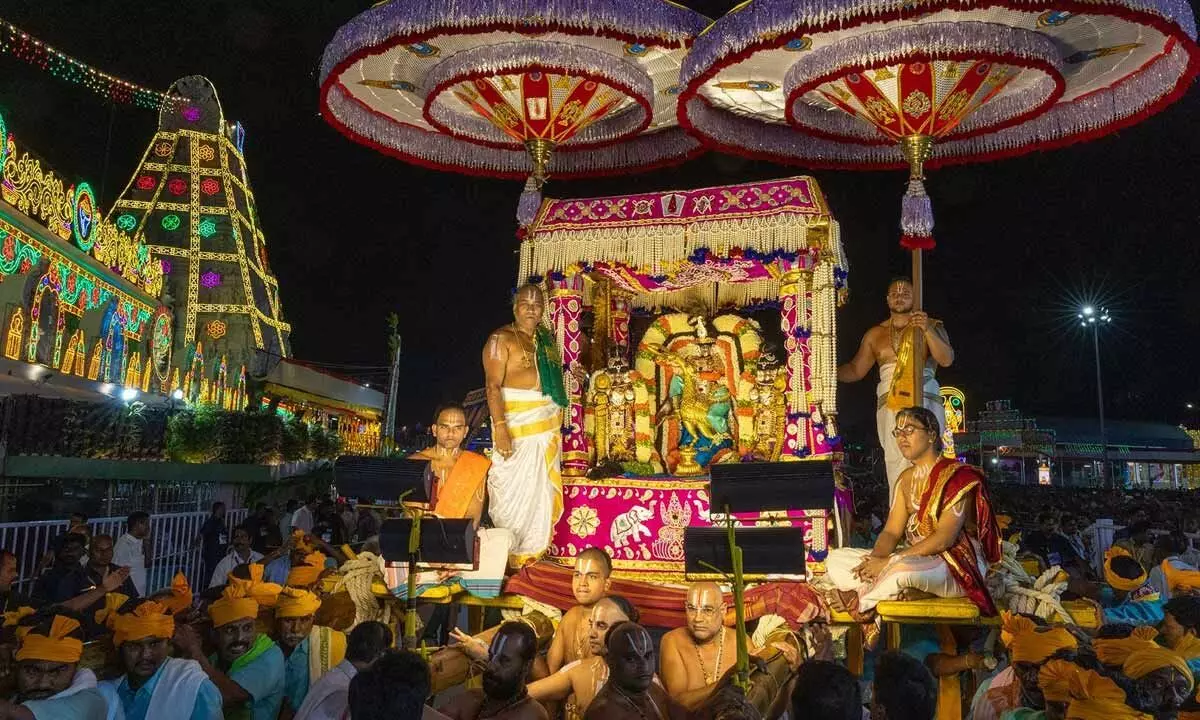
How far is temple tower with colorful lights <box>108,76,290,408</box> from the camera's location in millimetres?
37344

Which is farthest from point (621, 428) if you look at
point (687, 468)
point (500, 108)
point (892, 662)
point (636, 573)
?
point (892, 662)

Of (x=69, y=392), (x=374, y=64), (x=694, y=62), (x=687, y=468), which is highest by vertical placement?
(x=374, y=64)

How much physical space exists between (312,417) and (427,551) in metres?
36.4

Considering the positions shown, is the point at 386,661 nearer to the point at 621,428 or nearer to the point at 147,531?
the point at 621,428

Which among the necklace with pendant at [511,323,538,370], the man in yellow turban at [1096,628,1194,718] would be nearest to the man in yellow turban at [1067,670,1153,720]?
the man in yellow turban at [1096,628,1194,718]

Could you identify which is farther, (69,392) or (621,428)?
(69,392)

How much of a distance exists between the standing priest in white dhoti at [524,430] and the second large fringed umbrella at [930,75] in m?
2.56

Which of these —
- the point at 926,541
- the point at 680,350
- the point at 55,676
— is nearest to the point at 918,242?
the point at 680,350

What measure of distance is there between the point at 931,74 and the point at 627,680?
5.91 meters

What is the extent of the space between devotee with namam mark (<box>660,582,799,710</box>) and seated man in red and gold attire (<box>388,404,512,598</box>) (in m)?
2.12

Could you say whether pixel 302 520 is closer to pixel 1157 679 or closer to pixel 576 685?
pixel 576 685

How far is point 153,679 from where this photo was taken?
3.67 m

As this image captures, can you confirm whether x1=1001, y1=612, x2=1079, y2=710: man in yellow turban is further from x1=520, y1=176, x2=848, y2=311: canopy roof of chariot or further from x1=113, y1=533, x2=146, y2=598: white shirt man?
x1=113, y1=533, x2=146, y2=598: white shirt man

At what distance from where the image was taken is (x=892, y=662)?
9.66 ft
